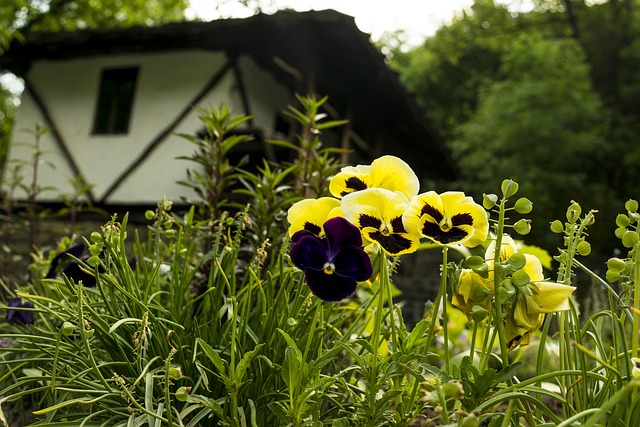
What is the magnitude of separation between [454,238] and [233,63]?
6307 millimetres

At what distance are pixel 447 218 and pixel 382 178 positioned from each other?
0.51 ft

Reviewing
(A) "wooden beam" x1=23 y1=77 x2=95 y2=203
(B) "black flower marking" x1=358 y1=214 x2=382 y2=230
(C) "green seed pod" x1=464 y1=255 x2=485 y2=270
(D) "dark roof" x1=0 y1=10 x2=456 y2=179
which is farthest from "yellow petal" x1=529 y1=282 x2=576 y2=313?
(A) "wooden beam" x1=23 y1=77 x2=95 y2=203

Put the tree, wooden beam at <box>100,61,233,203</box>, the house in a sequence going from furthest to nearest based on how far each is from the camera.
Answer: the tree
wooden beam at <box>100,61,233,203</box>
the house

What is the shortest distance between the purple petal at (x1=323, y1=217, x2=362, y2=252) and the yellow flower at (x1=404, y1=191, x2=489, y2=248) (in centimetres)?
8

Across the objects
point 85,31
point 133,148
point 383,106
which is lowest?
point 133,148

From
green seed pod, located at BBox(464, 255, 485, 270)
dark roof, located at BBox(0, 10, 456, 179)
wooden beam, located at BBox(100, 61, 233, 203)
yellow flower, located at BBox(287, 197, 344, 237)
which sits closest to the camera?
green seed pod, located at BBox(464, 255, 485, 270)

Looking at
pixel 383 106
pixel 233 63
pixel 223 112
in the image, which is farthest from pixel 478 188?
pixel 223 112

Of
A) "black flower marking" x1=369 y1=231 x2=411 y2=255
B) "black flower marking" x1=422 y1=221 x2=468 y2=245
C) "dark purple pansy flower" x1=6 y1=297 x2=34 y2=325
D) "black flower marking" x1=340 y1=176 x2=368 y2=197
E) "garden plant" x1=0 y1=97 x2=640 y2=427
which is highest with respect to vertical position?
"black flower marking" x1=340 y1=176 x2=368 y2=197

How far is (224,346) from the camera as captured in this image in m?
1.21

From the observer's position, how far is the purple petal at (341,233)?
2.95ft

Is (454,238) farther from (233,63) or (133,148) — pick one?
(133,148)

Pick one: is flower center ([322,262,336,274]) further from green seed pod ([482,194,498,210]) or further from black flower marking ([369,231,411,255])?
green seed pod ([482,194,498,210])

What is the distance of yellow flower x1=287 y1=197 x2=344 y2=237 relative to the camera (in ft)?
3.21

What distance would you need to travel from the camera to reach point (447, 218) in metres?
0.90
